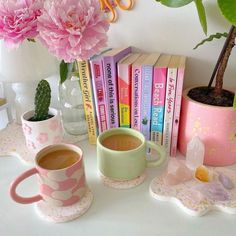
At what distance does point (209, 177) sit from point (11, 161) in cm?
43

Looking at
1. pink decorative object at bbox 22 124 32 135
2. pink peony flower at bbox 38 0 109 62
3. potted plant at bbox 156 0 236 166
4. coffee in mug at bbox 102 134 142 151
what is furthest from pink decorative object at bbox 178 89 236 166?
pink decorative object at bbox 22 124 32 135

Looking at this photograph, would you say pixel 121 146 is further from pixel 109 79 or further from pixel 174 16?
pixel 174 16

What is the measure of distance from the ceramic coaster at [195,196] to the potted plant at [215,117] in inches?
2.0

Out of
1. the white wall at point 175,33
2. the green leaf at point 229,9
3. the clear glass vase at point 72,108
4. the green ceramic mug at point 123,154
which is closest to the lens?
the green leaf at point 229,9

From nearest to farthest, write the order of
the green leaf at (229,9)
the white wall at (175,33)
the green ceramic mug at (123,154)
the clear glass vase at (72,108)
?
the green leaf at (229,9) → the green ceramic mug at (123,154) → the white wall at (175,33) → the clear glass vase at (72,108)

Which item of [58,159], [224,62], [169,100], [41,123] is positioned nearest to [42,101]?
[41,123]

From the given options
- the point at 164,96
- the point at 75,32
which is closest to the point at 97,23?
the point at 75,32

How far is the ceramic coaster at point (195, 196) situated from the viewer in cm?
46

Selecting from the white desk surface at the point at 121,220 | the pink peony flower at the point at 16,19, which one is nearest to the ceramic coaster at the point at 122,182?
the white desk surface at the point at 121,220

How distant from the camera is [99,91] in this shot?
601 mm

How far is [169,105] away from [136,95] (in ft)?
0.25

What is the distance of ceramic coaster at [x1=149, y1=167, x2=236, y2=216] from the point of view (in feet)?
1.51

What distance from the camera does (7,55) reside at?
2.11 feet

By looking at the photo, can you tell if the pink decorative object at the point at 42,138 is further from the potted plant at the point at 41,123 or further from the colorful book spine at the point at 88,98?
the colorful book spine at the point at 88,98
